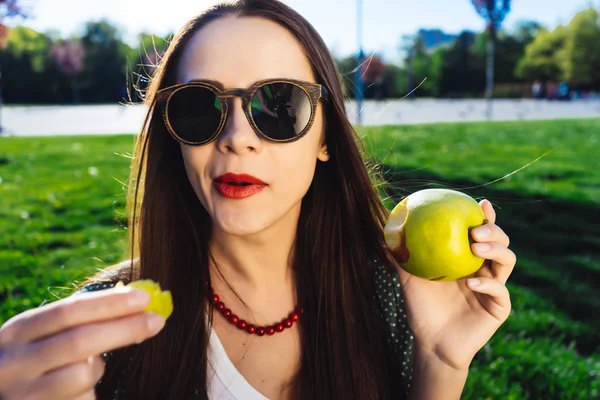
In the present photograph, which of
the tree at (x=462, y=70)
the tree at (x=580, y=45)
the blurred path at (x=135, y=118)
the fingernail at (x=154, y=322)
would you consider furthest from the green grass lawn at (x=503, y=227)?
the tree at (x=462, y=70)

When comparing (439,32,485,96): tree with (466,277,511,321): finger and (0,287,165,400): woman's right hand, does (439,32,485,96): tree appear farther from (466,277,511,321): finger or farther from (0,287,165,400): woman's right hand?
(0,287,165,400): woman's right hand

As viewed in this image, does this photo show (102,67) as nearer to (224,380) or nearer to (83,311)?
(224,380)

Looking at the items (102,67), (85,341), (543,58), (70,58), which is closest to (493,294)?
(85,341)

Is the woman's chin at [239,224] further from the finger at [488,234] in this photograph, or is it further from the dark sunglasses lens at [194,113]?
the finger at [488,234]

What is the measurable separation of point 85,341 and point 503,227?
4639 millimetres

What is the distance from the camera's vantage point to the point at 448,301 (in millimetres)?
1741

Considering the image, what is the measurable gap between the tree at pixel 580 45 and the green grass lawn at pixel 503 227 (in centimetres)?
1998

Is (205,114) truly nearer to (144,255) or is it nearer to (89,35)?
(144,255)

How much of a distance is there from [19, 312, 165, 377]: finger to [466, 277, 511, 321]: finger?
0.96m

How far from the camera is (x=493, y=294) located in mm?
1542

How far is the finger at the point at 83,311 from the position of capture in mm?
898

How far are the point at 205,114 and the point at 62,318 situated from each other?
875 mm

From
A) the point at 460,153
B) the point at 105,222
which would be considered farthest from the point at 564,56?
the point at 105,222

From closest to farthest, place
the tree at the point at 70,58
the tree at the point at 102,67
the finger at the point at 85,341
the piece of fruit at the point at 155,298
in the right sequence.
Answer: the finger at the point at 85,341 → the piece of fruit at the point at 155,298 → the tree at the point at 70,58 → the tree at the point at 102,67
